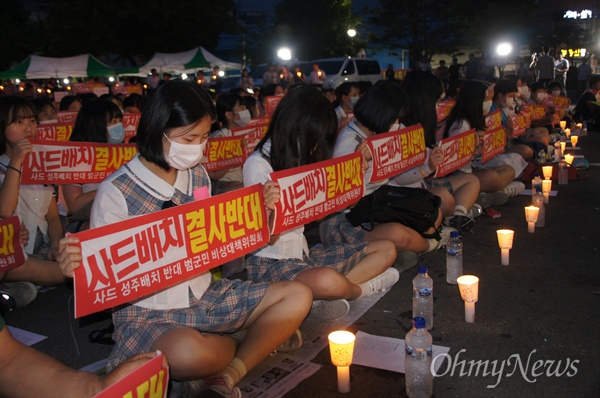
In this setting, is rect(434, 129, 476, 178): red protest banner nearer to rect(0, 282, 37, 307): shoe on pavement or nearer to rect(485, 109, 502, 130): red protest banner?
rect(485, 109, 502, 130): red protest banner

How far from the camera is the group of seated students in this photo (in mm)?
3039

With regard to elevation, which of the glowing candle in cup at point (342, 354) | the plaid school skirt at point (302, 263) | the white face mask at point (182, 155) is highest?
the white face mask at point (182, 155)

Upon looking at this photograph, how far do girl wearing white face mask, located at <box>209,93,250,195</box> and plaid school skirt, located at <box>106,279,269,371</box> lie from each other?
377cm

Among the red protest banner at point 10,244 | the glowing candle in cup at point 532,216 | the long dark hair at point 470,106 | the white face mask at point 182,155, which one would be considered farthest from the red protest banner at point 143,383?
the long dark hair at point 470,106

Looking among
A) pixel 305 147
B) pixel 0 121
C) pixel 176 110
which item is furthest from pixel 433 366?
pixel 0 121

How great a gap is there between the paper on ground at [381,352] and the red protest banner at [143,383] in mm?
1594

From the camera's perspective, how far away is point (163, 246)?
3104mm

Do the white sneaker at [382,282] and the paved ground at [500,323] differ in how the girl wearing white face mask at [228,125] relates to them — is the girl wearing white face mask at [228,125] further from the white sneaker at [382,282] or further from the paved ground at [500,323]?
the white sneaker at [382,282]

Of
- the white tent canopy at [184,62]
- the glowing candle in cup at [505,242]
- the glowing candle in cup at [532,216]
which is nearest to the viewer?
the glowing candle in cup at [505,242]

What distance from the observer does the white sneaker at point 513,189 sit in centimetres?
762

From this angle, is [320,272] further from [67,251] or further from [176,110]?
[67,251]

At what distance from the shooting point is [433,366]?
138 inches

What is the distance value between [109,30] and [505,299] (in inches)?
1392

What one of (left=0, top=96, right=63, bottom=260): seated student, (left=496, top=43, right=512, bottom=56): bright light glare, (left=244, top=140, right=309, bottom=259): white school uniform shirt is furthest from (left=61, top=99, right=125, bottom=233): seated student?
(left=496, top=43, right=512, bottom=56): bright light glare
